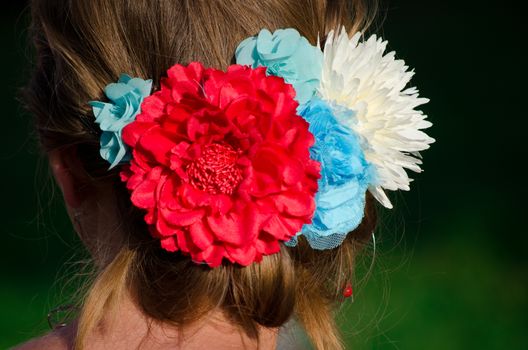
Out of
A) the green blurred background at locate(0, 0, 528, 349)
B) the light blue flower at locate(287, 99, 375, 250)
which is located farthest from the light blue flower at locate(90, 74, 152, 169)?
the green blurred background at locate(0, 0, 528, 349)

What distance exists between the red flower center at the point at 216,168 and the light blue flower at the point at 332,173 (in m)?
0.16

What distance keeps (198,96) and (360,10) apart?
1.57 feet

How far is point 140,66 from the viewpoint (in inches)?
57.2

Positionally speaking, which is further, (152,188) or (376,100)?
(376,100)

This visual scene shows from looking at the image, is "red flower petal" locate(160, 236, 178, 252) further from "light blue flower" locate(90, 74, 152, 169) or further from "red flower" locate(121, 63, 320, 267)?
"light blue flower" locate(90, 74, 152, 169)

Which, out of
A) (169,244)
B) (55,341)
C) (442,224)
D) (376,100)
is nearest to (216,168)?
(169,244)

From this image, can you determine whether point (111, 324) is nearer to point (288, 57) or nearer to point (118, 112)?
point (118, 112)

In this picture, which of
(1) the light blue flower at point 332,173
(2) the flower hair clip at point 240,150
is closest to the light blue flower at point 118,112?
(2) the flower hair clip at point 240,150

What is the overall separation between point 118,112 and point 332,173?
0.38 metres

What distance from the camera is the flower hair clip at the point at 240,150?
1.33 m

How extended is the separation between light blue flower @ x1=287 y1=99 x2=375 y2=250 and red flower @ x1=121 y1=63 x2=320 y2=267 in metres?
0.07

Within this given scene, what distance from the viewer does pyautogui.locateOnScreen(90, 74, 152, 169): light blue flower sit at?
1.38 metres

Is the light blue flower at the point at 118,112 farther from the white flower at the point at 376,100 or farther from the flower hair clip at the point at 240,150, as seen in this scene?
the white flower at the point at 376,100

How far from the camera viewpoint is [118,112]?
1.41 metres
